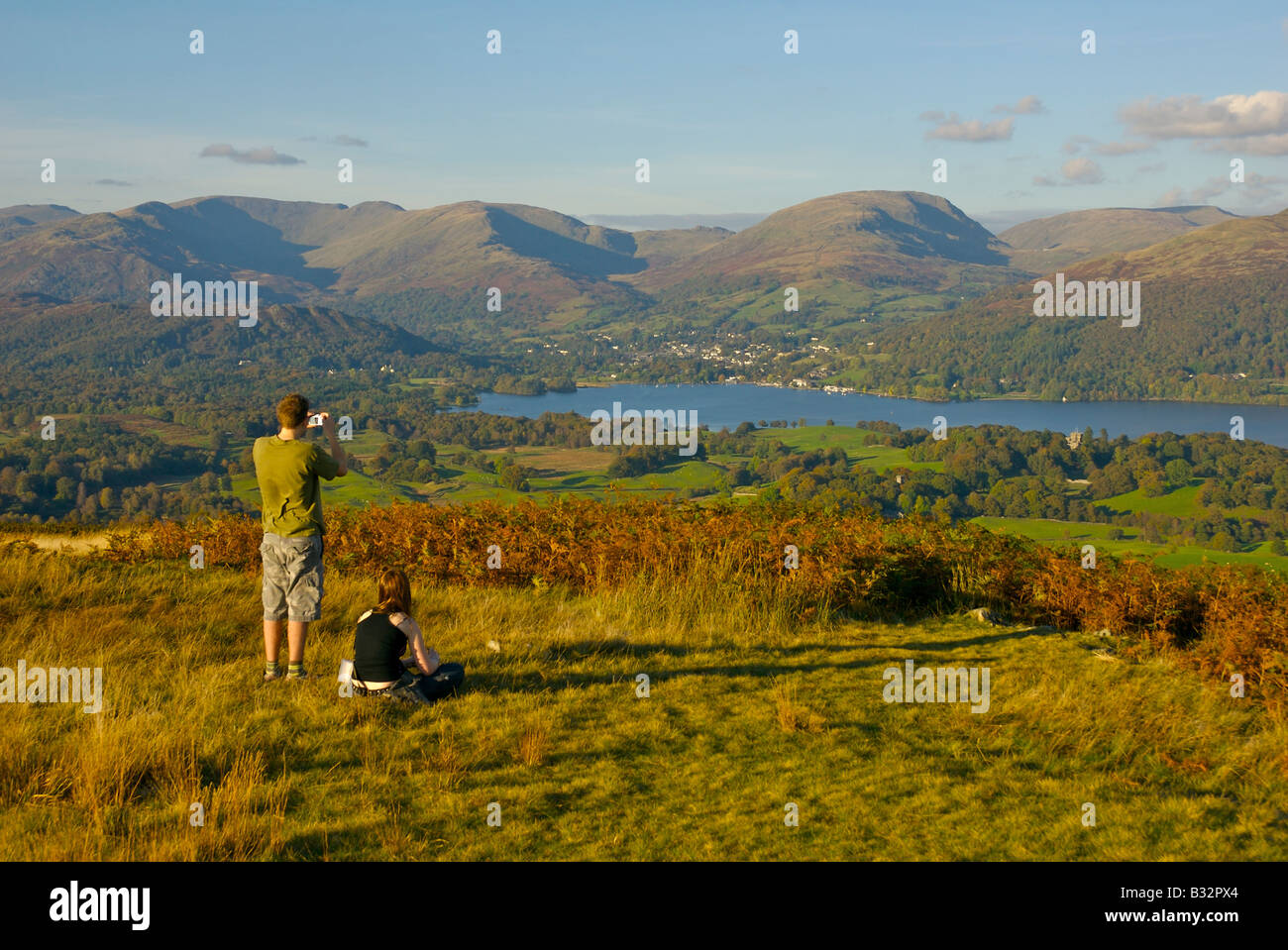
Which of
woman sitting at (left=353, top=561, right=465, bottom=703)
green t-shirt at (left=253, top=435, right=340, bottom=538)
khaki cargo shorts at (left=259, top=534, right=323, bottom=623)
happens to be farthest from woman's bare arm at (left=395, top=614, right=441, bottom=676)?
green t-shirt at (left=253, top=435, right=340, bottom=538)

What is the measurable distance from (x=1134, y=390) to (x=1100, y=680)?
19285 cm

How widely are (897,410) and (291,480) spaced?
508 feet

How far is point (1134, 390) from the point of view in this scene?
575 feet

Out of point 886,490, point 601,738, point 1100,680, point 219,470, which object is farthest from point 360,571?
point 219,470

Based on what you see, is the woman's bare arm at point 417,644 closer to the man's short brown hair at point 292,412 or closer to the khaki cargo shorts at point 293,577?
the khaki cargo shorts at point 293,577

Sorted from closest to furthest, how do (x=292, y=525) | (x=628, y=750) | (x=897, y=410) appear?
1. (x=628, y=750)
2. (x=292, y=525)
3. (x=897, y=410)

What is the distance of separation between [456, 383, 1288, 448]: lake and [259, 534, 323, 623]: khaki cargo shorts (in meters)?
121

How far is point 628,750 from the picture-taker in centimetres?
613

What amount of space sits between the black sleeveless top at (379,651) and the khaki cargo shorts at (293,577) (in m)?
0.57

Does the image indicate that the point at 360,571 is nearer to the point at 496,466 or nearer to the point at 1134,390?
the point at 496,466

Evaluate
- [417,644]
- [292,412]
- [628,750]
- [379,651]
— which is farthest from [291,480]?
[628,750]

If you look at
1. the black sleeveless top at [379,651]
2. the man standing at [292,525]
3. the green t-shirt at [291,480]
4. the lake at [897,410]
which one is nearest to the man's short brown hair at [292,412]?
the man standing at [292,525]

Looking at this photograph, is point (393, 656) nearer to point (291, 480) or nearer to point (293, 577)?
point (293, 577)

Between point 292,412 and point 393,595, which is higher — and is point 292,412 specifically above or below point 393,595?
above
